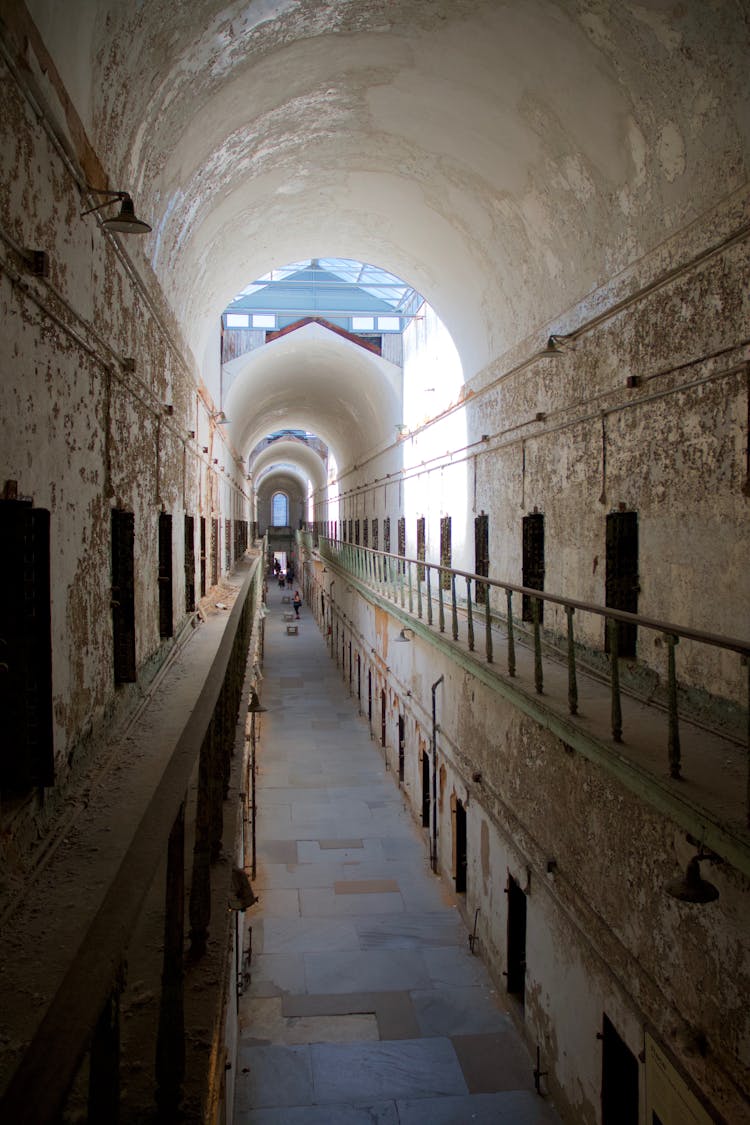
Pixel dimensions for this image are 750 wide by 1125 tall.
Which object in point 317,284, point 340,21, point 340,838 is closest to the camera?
point 340,21

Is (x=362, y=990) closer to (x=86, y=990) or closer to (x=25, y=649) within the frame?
(x=25, y=649)

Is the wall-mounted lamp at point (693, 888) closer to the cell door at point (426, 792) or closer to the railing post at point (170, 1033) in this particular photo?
the railing post at point (170, 1033)

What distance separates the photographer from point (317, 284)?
19.8 m

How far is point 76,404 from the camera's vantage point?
4.36 m

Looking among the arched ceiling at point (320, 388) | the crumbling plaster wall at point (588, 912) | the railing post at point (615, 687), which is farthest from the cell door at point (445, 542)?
the railing post at point (615, 687)

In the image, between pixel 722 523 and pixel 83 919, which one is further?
pixel 722 523

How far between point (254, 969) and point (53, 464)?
7.00 metres

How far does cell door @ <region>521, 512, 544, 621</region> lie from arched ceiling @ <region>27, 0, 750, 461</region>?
2.23m

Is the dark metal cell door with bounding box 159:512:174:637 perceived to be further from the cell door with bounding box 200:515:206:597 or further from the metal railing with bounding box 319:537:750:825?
the cell door with bounding box 200:515:206:597

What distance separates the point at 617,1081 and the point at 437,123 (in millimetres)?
8440

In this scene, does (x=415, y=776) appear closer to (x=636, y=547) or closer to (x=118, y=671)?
(x=636, y=547)

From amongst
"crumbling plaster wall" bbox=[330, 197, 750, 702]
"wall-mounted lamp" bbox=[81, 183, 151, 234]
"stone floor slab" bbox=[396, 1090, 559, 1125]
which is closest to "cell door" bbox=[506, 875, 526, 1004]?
"stone floor slab" bbox=[396, 1090, 559, 1125]

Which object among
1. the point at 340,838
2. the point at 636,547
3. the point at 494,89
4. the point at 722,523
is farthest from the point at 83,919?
the point at 340,838

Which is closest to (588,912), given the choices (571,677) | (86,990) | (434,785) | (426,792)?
(571,677)
